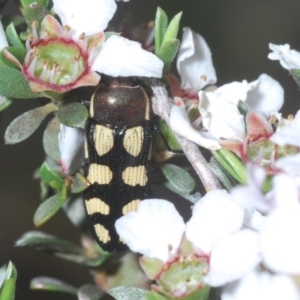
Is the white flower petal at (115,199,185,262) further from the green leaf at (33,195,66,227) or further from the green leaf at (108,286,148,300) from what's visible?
the green leaf at (33,195,66,227)

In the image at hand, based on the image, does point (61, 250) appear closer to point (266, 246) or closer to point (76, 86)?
point (76, 86)

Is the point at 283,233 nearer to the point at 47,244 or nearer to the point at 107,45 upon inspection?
the point at 107,45

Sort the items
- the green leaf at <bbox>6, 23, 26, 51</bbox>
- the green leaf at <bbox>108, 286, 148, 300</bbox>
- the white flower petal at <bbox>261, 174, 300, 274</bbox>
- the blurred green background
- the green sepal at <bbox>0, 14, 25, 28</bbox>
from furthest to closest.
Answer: the blurred green background
the green sepal at <bbox>0, 14, 25, 28</bbox>
the green leaf at <bbox>6, 23, 26, 51</bbox>
the green leaf at <bbox>108, 286, 148, 300</bbox>
the white flower petal at <bbox>261, 174, 300, 274</bbox>

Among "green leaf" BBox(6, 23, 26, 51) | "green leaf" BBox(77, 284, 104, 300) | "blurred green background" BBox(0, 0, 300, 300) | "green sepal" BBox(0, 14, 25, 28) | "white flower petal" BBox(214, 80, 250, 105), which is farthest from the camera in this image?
"blurred green background" BBox(0, 0, 300, 300)

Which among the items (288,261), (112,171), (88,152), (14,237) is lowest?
(14,237)

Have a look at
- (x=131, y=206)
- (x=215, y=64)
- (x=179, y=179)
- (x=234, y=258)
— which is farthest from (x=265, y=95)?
(x=215, y=64)

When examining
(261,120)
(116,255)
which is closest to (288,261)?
(261,120)

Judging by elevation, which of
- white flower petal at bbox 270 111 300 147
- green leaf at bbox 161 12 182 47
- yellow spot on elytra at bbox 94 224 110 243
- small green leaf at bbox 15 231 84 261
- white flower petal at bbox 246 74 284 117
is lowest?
small green leaf at bbox 15 231 84 261

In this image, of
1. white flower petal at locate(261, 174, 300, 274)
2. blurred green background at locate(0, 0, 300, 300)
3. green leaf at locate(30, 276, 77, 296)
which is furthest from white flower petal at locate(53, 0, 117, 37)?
blurred green background at locate(0, 0, 300, 300)
